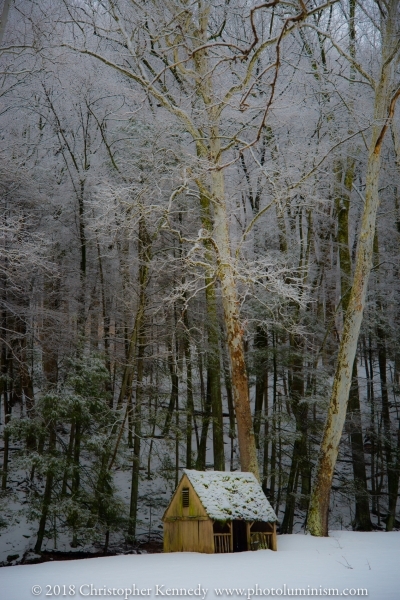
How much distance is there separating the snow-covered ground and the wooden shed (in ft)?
1.09

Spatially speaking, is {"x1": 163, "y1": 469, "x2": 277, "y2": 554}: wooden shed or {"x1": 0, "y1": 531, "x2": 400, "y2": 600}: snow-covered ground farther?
{"x1": 163, "y1": 469, "x2": 277, "y2": 554}: wooden shed

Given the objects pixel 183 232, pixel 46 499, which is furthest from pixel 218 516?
pixel 183 232

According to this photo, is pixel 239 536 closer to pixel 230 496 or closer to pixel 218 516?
pixel 230 496

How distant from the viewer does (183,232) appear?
15.8m

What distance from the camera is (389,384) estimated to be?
1485 centimetres

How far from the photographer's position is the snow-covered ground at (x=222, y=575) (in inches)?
224

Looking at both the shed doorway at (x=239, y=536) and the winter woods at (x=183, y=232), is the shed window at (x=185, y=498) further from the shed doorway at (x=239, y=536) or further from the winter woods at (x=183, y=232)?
the winter woods at (x=183, y=232)

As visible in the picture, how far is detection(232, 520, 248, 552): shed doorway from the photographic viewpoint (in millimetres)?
8422

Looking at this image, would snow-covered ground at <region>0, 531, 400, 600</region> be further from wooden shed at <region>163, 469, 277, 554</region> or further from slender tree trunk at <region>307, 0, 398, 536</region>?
slender tree trunk at <region>307, 0, 398, 536</region>

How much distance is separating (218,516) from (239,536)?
843 mm

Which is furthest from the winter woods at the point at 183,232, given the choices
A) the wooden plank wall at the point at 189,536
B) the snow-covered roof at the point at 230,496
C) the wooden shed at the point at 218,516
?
the wooden plank wall at the point at 189,536

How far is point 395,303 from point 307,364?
308 cm

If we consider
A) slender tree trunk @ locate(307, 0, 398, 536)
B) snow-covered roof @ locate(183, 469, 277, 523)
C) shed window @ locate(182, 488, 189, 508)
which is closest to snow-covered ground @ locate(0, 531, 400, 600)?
snow-covered roof @ locate(183, 469, 277, 523)

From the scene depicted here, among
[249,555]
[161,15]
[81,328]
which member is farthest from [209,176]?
[249,555]
